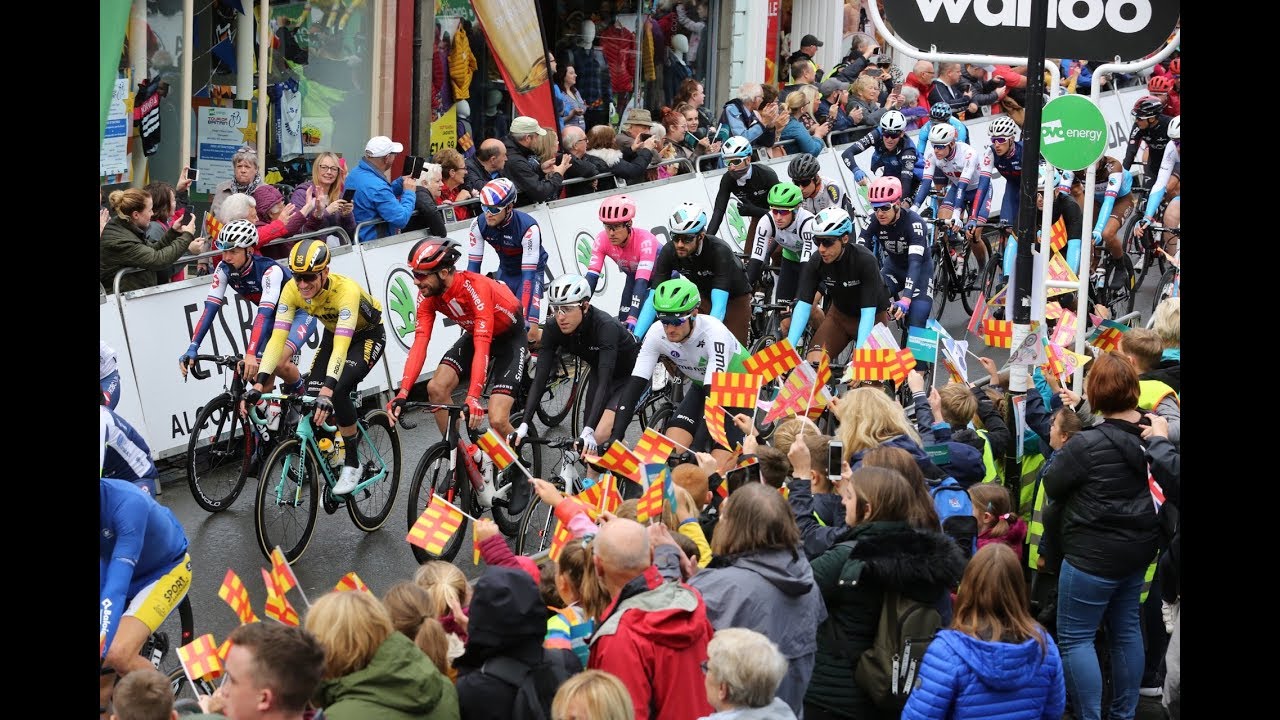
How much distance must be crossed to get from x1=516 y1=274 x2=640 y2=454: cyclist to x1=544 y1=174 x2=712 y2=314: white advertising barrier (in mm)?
4269

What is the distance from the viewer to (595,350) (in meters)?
10.2

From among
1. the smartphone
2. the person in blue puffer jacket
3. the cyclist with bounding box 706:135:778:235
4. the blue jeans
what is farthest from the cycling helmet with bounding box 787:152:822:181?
the person in blue puffer jacket

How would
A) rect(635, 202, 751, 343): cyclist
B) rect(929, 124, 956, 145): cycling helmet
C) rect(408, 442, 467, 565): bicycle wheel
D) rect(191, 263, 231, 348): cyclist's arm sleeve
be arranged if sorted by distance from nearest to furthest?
rect(408, 442, 467, 565): bicycle wheel
rect(191, 263, 231, 348): cyclist's arm sleeve
rect(635, 202, 751, 343): cyclist
rect(929, 124, 956, 145): cycling helmet

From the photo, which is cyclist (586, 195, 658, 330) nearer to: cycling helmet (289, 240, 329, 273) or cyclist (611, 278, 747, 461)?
cyclist (611, 278, 747, 461)

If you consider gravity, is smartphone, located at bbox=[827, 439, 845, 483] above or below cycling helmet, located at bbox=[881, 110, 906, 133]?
below

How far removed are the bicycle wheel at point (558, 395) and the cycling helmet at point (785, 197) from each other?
2.02 metres

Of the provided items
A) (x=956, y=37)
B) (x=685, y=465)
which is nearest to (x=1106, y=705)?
(x=685, y=465)

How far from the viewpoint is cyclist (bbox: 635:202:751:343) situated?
39.3 ft

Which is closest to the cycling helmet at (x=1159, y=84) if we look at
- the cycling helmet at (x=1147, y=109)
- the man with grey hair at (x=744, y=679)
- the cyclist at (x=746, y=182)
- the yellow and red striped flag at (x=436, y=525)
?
the cycling helmet at (x=1147, y=109)

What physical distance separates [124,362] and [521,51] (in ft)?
25.5
